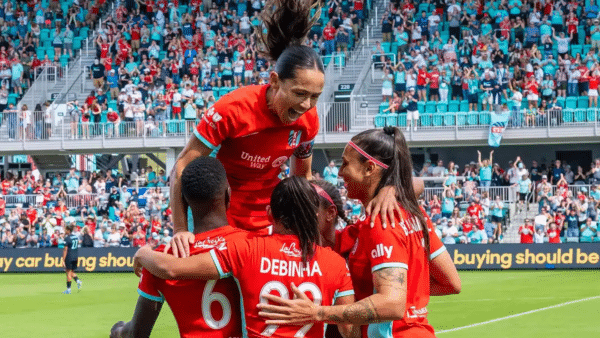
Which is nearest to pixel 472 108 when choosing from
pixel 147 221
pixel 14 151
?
pixel 147 221

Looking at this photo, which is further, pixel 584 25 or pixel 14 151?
pixel 14 151

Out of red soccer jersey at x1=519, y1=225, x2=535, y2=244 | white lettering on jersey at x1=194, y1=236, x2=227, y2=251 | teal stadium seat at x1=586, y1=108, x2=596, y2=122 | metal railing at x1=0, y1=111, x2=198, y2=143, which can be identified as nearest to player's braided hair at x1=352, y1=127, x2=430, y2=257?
white lettering on jersey at x1=194, y1=236, x2=227, y2=251

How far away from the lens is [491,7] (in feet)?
109

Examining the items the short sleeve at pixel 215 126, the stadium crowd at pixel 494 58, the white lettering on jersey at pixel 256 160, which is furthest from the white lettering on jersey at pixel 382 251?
the stadium crowd at pixel 494 58

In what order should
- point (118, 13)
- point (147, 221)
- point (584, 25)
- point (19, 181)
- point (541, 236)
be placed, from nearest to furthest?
point (541, 236) → point (147, 221) → point (584, 25) → point (19, 181) → point (118, 13)

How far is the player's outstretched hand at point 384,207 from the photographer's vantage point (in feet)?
14.7

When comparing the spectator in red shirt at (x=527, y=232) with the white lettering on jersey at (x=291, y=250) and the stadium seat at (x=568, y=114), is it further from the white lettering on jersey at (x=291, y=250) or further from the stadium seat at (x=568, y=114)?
the white lettering on jersey at (x=291, y=250)

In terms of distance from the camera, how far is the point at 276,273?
450 cm

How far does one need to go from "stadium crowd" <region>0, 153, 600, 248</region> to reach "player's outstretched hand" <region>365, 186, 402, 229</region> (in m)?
19.4

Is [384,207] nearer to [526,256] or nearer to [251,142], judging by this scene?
[251,142]

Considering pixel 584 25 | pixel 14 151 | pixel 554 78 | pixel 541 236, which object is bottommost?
pixel 541 236

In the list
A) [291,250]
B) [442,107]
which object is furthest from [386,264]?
[442,107]

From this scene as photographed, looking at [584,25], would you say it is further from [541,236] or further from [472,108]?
[541,236]

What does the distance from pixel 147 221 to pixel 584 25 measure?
16624 mm
